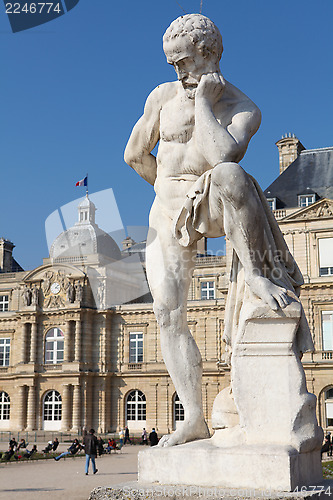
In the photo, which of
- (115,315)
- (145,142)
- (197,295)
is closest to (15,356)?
(115,315)

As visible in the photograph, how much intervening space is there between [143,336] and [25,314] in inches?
306

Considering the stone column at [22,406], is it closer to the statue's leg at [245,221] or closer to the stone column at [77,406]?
the stone column at [77,406]

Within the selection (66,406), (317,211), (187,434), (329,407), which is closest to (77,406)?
(66,406)

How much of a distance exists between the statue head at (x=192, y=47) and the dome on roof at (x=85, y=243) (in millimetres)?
38967

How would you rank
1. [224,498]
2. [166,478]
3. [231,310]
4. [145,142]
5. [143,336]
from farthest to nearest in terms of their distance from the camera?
[143,336] → [145,142] → [231,310] → [166,478] → [224,498]

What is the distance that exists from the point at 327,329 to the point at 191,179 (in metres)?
26.9

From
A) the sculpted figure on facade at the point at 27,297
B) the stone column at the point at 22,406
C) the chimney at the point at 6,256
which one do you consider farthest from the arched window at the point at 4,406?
the chimney at the point at 6,256

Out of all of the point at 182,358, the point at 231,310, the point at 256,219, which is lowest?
the point at 182,358

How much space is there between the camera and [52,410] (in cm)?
3903

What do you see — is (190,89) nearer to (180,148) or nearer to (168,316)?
(180,148)

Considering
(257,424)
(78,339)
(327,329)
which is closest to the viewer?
(257,424)

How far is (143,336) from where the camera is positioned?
38.4 m

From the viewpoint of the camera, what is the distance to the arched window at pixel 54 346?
129 feet

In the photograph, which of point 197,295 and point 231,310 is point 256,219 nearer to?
point 231,310
